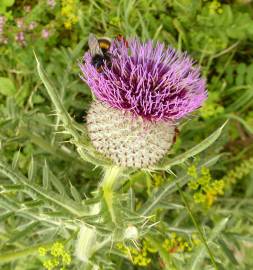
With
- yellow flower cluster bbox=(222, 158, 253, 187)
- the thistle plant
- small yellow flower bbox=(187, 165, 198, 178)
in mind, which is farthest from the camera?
yellow flower cluster bbox=(222, 158, 253, 187)

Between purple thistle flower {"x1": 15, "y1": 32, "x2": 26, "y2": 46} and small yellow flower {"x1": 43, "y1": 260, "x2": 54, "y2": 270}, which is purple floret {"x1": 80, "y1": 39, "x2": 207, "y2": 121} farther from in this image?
purple thistle flower {"x1": 15, "y1": 32, "x2": 26, "y2": 46}

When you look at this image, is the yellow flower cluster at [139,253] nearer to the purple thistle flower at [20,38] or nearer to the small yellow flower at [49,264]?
the small yellow flower at [49,264]

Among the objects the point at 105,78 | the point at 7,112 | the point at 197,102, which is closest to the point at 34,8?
the point at 7,112

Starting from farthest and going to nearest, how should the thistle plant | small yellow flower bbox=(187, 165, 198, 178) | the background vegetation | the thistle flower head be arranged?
the background vegetation, small yellow flower bbox=(187, 165, 198, 178), the thistle flower head, the thistle plant

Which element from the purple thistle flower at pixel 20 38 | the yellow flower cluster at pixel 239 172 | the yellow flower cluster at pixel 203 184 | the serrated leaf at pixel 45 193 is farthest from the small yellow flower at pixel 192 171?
the purple thistle flower at pixel 20 38

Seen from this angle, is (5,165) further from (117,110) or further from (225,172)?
(225,172)

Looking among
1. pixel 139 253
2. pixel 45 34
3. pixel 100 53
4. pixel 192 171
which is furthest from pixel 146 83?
pixel 45 34

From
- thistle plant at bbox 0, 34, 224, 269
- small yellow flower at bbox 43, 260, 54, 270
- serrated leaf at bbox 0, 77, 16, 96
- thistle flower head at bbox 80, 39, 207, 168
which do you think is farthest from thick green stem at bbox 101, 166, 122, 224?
serrated leaf at bbox 0, 77, 16, 96
